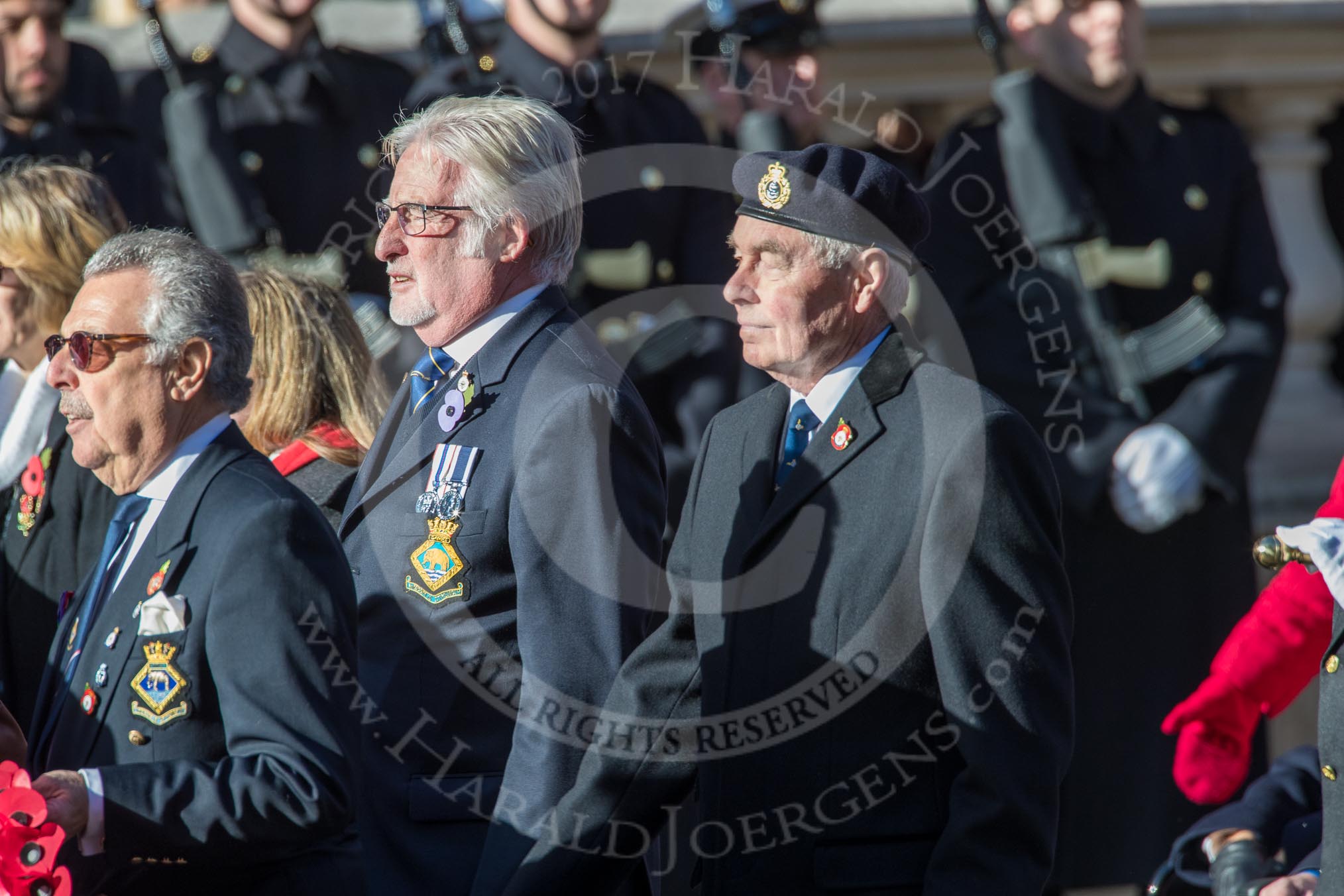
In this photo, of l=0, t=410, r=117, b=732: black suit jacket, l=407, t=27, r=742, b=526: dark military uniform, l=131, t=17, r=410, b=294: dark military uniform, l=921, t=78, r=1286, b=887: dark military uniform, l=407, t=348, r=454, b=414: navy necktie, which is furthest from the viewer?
l=131, t=17, r=410, b=294: dark military uniform

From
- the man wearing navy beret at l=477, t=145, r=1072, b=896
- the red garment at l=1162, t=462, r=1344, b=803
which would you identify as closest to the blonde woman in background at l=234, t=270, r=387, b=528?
the man wearing navy beret at l=477, t=145, r=1072, b=896

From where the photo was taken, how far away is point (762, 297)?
288 centimetres

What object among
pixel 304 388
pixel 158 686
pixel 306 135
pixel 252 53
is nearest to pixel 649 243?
pixel 306 135

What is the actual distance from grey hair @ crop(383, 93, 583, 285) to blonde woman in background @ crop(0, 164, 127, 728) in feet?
3.32

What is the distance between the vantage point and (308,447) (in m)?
3.64

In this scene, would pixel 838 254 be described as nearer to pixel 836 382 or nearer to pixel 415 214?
pixel 836 382

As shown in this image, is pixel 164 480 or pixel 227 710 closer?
pixel 227 710

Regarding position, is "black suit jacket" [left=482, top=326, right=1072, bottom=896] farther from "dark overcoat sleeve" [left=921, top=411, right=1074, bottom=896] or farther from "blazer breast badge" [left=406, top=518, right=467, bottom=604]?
"blazer breast badge" [left=406, top=518, right=467, bottom=604]

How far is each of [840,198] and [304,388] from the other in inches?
50.6

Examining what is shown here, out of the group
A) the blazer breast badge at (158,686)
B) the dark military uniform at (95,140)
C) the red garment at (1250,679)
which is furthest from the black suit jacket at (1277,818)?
the dark military uniform at (95,140)

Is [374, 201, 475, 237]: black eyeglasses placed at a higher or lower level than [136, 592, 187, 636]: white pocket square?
higher

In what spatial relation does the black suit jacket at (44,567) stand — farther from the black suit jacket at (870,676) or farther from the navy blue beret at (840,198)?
the navy blue beret at (840,198)

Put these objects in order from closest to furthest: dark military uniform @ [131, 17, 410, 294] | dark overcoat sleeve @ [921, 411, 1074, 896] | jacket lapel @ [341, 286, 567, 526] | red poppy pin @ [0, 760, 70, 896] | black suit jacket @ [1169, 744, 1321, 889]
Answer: red poppy pin @ [0, 760, 70, 896]
dark overcoat sleeve @ [921, 411, 1074, 896]
jacket lapel @ [341, 286, 567, 526]
black suit jacket @ [1169, 744, 1321, 889]
dark military uniform @ [131, 17, 410, 294]

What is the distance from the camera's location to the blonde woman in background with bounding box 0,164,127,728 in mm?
3611
